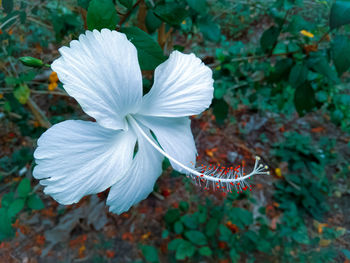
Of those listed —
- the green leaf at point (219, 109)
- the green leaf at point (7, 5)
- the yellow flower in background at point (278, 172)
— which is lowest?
the yellow flower in background at point (278, 172)

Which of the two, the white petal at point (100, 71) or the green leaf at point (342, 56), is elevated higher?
the white petal at point (100, 71)

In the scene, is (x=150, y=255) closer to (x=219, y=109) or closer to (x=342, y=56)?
(x=219, y=109)

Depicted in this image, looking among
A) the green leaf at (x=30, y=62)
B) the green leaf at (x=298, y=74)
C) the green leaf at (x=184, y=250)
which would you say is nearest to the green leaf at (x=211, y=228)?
the green leaf at (x=184, y=250)

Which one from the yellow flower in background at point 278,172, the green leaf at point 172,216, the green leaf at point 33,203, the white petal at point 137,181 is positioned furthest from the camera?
the yellow flower in background at point 278,172

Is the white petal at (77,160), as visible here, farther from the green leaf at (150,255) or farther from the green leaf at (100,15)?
the green leaf at (150,255)

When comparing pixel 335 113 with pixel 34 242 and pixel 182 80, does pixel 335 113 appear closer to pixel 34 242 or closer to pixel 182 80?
pixel 182 80

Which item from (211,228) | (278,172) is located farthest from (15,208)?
(278,172)

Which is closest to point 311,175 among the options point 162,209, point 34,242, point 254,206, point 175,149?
point 254,206
